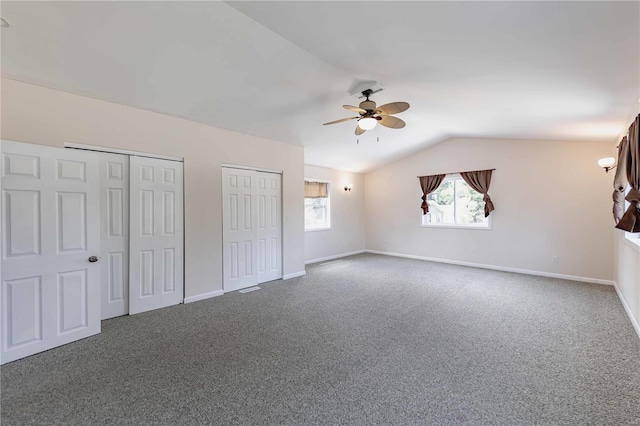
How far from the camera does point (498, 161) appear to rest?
593 centimetres

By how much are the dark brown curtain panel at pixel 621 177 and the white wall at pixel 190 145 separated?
4.67 meters

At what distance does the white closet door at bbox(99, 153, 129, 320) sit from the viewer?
335 centimetres


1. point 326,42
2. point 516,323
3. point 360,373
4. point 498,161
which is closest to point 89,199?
point 326,42

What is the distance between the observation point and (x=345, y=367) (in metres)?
2.35

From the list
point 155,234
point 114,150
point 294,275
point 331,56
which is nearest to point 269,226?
point 294,275

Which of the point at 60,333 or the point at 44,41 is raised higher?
the point at 44,41

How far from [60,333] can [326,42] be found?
3914 millimetres

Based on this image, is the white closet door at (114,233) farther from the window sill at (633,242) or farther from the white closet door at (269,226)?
the window sill at (633,242)

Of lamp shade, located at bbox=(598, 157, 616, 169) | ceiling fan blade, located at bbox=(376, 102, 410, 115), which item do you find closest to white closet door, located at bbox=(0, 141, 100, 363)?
ceiling fan blade, located at bbox=(376, 102, 410, 115)

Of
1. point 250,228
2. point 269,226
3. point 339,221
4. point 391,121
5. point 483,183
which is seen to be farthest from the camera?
point 339,221

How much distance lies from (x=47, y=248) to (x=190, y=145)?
2.05 meters

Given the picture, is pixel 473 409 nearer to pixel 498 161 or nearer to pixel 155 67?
pixel 155 67

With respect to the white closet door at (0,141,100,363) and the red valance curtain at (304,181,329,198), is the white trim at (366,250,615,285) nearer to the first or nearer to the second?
the red valance curtain at (304,181,329,198)

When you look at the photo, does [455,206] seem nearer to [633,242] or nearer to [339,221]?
[339,221]
